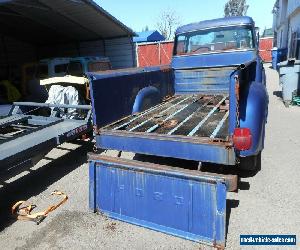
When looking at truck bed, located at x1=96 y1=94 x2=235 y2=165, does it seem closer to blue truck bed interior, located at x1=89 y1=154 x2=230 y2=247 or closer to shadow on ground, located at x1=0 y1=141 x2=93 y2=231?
blue truck bed interior, located at x1=89 y1=154 x2=230 y2=247

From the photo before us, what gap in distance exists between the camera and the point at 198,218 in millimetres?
3086

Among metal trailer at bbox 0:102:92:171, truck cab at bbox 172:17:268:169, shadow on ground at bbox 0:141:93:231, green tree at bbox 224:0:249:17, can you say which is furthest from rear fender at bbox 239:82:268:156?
green tree at bbox 224:0:249:17

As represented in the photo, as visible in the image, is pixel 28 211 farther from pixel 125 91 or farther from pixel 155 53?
pixel 155 53

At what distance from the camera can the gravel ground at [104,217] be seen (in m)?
3.24

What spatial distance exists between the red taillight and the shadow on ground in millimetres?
2758

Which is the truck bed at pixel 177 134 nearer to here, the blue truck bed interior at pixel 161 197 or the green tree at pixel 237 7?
the blue truck bed interior at pixel 161 197

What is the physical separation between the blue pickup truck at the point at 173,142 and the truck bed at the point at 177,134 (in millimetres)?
11

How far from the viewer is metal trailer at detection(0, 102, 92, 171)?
389 cm

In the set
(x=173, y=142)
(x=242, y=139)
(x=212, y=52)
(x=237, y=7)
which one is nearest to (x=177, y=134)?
(x=173, y=142)

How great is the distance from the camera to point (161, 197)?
327cm

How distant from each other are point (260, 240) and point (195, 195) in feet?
2.88

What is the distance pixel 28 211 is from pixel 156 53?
17.1m

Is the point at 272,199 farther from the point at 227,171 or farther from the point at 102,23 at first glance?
the point at 102,23

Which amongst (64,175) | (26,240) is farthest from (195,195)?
(64,175)
